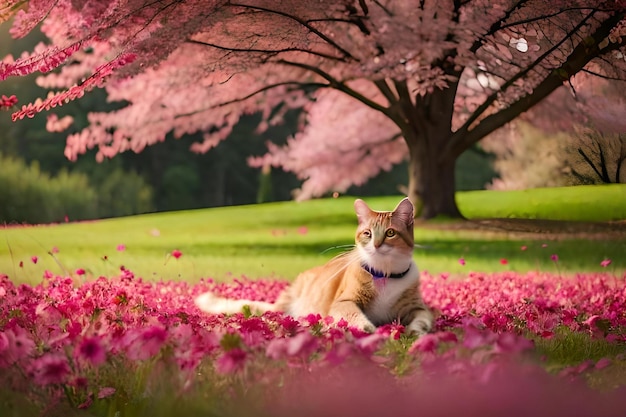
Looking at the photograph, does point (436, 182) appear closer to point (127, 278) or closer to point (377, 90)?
point (377, 90)

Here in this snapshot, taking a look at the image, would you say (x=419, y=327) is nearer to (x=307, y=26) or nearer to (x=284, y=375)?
(x=284, y=375)

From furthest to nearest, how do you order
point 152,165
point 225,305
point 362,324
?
point 152,165, point 225,305, point 362,324

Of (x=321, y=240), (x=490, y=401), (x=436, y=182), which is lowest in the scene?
(x=490, y=401)

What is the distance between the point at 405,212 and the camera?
349cm

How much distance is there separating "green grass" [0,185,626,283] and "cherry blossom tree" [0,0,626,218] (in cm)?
20

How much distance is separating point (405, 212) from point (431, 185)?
47.0 inches

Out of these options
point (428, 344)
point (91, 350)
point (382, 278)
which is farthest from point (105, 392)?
point (382, 278)

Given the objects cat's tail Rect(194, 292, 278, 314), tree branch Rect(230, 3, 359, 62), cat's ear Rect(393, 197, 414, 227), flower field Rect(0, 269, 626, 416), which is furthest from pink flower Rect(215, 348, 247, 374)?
tree branch Rect(230, 3, 359, 62)

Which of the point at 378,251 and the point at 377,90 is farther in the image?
the point at 377,90

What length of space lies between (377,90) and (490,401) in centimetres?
295

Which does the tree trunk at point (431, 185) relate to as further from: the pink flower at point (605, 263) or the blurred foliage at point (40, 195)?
the blurred foliage at point (40, 195)

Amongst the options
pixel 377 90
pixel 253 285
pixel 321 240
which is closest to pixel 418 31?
pixel 377 90

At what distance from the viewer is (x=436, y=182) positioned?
15.3 feet

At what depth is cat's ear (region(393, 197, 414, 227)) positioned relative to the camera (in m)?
3.47
